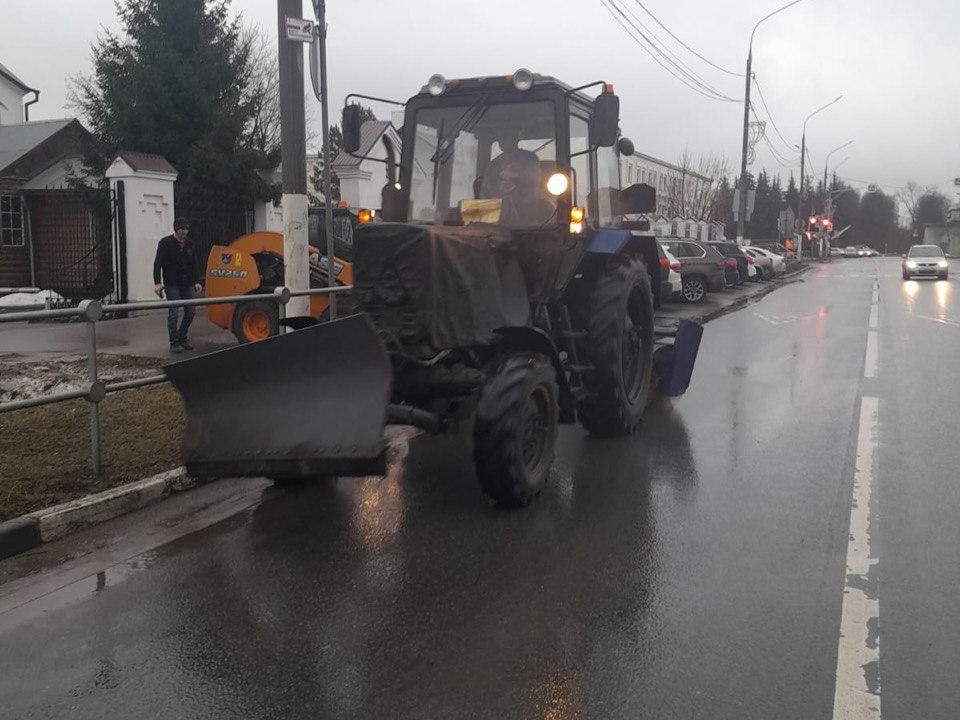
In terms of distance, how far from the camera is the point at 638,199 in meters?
7.85

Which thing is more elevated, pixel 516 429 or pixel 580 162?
pixel 580 162

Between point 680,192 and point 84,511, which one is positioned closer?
point 84,511

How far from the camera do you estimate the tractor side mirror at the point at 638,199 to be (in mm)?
7766

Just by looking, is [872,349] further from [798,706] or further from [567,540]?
[798,706]

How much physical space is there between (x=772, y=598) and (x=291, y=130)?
6.56m

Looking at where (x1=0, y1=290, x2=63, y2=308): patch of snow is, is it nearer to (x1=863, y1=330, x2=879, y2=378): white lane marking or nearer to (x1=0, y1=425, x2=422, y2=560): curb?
(x1=0, y1=425, x2=422, y2=560): curb

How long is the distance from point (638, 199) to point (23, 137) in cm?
2517

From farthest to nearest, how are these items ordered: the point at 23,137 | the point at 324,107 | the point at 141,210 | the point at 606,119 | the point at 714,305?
the point at 23,137 → the point at 714,305 → the point at 141,210 → the point at 324,107 → the point at 606,119

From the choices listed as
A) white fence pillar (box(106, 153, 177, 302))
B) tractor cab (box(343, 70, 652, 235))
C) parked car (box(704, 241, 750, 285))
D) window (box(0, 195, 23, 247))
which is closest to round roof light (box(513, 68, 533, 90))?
tractor cab (box(343, 70, 652, 235))

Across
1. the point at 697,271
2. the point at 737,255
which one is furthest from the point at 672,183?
the point at 697,271

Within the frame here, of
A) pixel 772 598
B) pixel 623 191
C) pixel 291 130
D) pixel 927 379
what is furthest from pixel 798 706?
pixel 927 379

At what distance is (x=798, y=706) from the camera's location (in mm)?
3344

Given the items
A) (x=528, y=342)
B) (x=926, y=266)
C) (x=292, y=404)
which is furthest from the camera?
(x=926, y=266)

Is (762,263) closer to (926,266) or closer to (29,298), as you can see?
(926,266)
